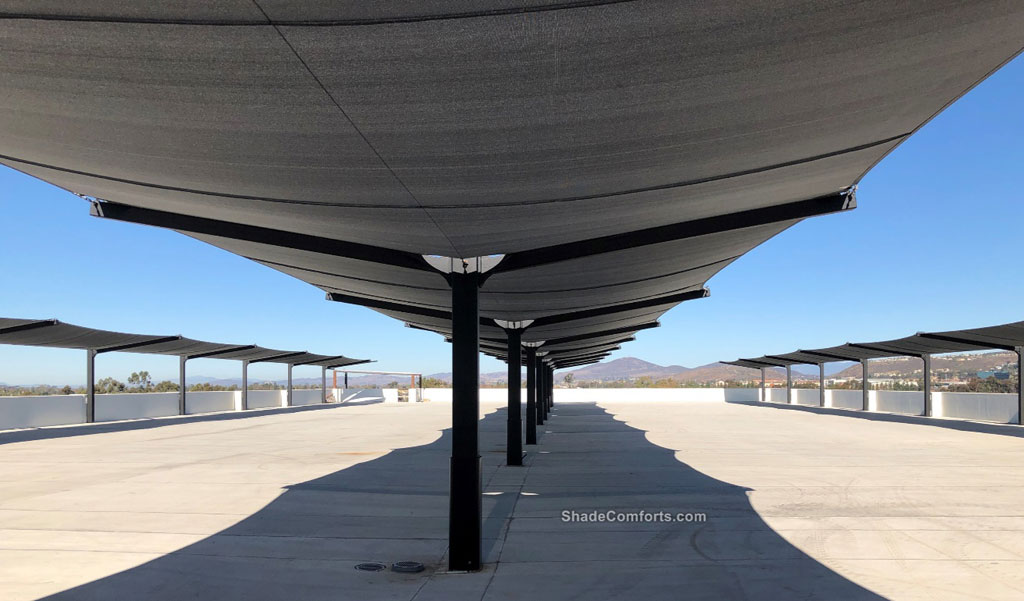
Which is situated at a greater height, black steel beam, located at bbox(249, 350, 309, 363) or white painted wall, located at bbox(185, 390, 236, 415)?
black steel beam, located at bbox(249, 350, 309, 363)

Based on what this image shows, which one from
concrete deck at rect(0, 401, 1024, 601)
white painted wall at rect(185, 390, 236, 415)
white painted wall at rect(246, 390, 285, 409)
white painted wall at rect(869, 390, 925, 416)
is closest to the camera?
concrete deck at rect(0, 401, 1024, 601)

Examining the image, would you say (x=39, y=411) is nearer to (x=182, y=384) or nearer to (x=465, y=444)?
(x=182, y=384)

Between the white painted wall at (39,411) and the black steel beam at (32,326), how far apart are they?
5101 millimetres

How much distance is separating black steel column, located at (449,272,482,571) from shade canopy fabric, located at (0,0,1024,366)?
3.41ft

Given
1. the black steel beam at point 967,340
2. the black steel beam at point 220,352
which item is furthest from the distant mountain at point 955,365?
the black steel beam at point 220,352

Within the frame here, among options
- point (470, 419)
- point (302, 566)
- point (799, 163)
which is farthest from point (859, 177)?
point (302, 566)

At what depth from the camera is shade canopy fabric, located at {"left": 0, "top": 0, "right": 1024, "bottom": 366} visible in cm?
342

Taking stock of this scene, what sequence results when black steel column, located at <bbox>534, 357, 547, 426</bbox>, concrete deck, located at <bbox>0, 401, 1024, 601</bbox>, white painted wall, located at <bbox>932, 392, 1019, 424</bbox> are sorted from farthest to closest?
1. black steel column, located at <bbox>534, 357, 547, 426</bbox>
2. white painted wall, located at <bbox>932, 392, 1019, 424</bbox>
3. concrete deck, located at <bbox>0, 401, 1024, 601</bbox>

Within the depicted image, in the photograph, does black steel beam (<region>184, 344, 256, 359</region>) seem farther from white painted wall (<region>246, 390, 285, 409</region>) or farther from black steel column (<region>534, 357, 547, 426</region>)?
black steel column (<region>534, 357, 547, 426</region>)

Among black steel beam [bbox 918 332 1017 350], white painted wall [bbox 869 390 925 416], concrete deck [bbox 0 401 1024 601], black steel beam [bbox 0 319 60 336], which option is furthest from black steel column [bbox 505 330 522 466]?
white painted wall [bbox 869 390 925 416]

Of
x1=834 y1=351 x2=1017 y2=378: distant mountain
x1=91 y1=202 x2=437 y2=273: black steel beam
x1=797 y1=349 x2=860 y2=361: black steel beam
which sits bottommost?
x1=834 y1=351 x2=1017 y2=378: distant mountain

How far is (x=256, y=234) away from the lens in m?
8.29

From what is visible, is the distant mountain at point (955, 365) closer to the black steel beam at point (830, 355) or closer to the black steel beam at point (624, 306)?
the black steel beam at point (830, 355)

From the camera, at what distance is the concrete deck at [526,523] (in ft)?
23.2
